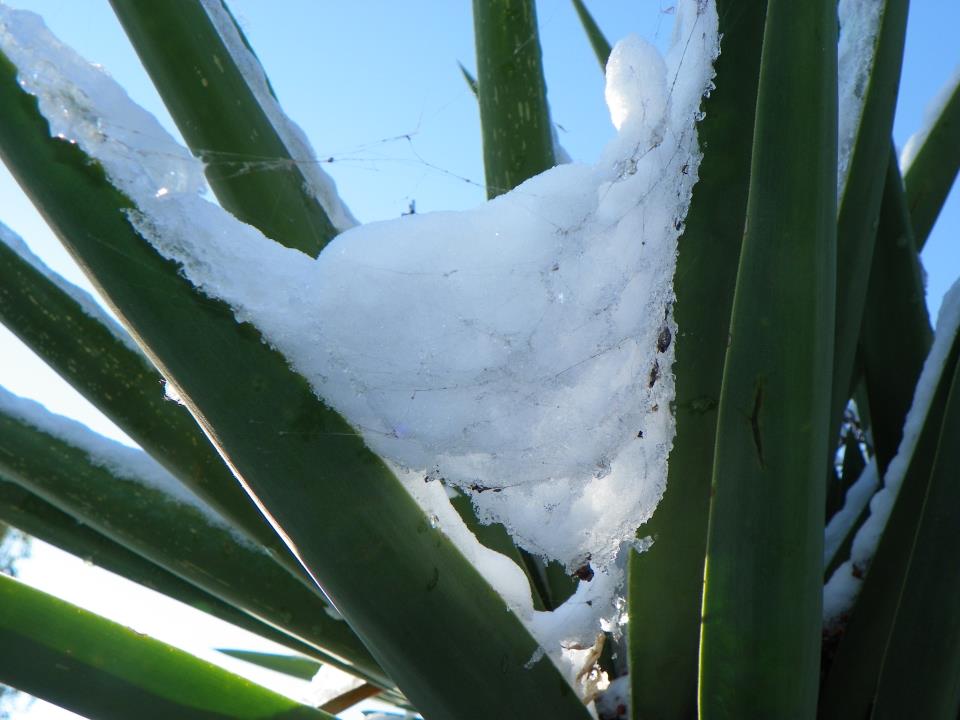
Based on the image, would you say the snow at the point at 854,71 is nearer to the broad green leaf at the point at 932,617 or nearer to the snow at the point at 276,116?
the broad green leaf at the point at 932,617

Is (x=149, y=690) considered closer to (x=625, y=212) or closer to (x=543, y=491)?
(x=543, y=491)

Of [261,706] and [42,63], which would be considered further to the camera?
[261,706]

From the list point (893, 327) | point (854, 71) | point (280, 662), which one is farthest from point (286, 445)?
point (280, 662)

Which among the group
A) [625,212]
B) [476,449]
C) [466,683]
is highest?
[625,212]

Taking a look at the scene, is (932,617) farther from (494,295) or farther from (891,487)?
(494,295)

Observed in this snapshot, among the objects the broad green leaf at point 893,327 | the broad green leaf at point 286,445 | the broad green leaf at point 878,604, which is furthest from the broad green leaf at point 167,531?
the broad green leaf at point 893,327

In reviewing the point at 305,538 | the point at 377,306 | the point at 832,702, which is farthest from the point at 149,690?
the point at 832,702

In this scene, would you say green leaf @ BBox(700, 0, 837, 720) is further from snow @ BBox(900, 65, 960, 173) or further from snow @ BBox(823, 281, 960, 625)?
snow @ BBox(900, 65, 960, 173)
